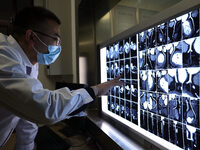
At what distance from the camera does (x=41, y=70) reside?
7.28 ft

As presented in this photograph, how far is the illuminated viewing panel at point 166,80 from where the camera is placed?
1.52 ft

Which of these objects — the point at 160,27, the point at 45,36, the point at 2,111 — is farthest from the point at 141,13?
the point at 2,111

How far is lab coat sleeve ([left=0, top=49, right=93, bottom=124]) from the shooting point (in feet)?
1.86

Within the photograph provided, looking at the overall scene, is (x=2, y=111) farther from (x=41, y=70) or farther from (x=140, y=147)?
(x=41, y=70)

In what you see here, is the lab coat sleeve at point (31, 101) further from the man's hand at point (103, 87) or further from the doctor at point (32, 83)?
the man's hand at point (103, 87)

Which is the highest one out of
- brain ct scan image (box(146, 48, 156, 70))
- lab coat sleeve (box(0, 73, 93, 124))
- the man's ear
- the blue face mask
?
the man's ear

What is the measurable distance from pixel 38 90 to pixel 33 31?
357mm

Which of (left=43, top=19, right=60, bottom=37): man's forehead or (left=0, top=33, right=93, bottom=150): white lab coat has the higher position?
(left=43, top=19, right=60, bottom=37): man's forehead

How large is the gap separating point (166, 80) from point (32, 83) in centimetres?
53

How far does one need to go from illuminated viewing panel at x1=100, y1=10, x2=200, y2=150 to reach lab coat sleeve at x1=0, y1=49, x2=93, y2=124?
0.34m

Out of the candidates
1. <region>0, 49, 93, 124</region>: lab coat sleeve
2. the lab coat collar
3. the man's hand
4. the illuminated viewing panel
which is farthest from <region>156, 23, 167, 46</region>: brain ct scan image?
the lab coat collar

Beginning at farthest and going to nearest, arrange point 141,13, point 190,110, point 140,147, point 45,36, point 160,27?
point 141,13 < point 45,36 < point 140,147 < point 160,27 < point 190,110

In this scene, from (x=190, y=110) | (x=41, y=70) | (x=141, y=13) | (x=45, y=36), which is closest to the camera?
(x=190, y=110)

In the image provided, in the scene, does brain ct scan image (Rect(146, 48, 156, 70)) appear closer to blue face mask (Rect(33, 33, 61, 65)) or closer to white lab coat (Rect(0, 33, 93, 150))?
white lab coat (Rect(0, 33, 93, 150))
